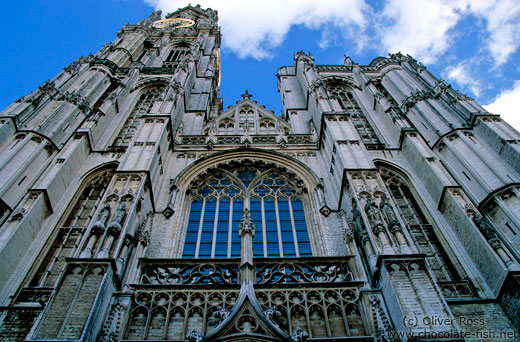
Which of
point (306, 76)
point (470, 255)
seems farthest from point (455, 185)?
point (306, 76)

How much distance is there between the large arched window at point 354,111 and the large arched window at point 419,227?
206cm

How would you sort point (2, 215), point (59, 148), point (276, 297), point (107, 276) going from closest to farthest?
Result: point (107, 276) → point (276, 297) → point (2, 215) → point (59, 148)

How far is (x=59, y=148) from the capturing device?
41.5 feet

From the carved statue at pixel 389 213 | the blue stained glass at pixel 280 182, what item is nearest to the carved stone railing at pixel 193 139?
the blue stained glass at pixel 280 182

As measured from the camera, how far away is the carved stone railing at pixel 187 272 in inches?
340

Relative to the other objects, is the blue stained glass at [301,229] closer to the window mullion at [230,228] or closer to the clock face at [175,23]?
the window mullion at [230,228]

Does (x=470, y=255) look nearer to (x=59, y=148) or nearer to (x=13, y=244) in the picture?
(x=13, y=244)

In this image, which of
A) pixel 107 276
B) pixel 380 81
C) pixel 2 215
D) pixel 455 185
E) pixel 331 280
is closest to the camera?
pixel 107 276

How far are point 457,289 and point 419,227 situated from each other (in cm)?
244

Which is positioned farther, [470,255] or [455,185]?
[455,185]

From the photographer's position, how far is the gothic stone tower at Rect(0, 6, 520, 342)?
7.52 m

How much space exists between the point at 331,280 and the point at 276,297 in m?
1.33

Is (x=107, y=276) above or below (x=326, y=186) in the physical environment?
below

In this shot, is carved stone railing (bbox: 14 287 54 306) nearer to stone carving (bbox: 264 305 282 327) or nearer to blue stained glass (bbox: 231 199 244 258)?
blue stained glass (bbox: 231 199 244 258)
